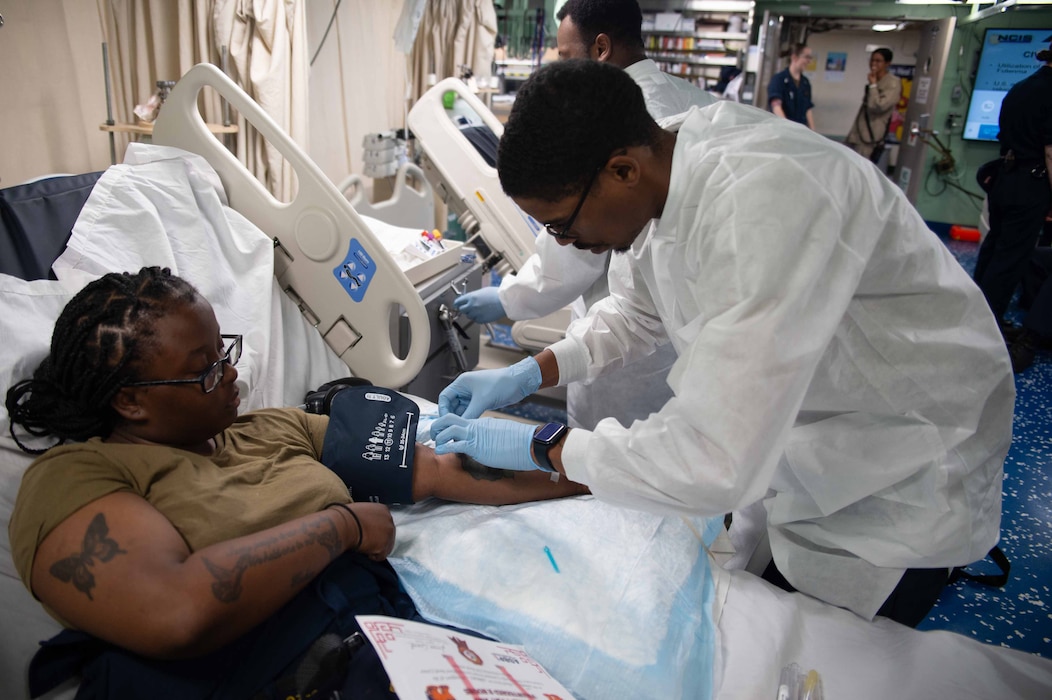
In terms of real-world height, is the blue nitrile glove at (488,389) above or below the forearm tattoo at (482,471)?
above

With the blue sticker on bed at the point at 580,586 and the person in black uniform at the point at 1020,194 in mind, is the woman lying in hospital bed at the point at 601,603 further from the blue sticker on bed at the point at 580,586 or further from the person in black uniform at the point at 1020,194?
the person in black uniform at the point at 1020,194

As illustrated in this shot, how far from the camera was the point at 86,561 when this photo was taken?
922 millimetres

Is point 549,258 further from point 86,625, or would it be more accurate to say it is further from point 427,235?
point 86,625

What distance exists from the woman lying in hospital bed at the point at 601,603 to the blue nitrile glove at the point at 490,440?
0.15 metres

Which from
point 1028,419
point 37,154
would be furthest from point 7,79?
point 1028,419

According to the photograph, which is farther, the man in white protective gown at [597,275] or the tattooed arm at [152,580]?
the man in white protective gown at [597,275]

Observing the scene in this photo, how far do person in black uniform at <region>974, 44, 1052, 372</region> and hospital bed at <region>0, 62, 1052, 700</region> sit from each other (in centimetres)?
345

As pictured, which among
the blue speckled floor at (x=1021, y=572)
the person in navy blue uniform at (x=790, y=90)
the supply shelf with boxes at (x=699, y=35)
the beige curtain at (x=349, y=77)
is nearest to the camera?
the blue speckled floor at (x=1021, y=572)

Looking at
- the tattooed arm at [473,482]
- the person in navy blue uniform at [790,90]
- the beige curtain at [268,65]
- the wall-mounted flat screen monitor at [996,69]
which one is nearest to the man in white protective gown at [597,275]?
the tattooed arm at [473,482]

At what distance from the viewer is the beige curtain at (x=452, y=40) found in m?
4.76

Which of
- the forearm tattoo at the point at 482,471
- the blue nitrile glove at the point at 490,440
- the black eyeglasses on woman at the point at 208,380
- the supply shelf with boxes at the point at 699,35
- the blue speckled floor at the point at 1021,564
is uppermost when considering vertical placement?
the supply shelf with boxes at the point at 699,35

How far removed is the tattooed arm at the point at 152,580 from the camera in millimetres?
910

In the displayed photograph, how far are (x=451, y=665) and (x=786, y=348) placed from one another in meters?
0.66

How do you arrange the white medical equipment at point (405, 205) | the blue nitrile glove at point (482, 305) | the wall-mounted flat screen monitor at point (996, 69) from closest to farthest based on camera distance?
the blue nitrile glove at point (482, 305) → the white medical equipment at point (405, 205) → the wall-mounted flat screen monitor at point (996, 69)
